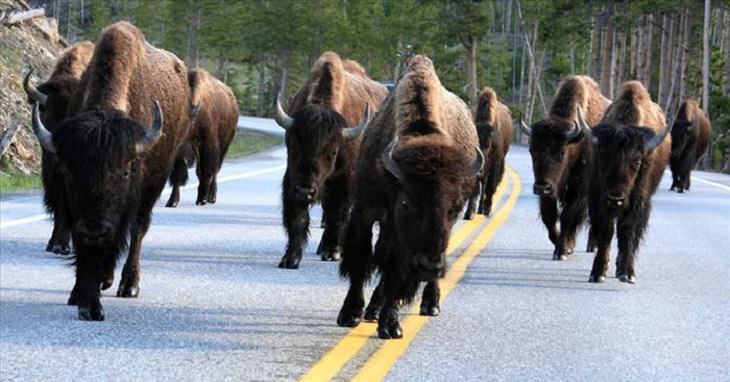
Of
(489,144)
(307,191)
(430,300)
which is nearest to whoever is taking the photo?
(430,300)

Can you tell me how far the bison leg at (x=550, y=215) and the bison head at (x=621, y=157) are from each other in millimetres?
1846

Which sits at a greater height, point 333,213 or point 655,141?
point 655,141

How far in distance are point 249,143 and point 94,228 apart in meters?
35.1

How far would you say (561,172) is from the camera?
13.1 m

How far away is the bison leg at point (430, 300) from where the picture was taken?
860 centimetres

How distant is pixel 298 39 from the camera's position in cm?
10238

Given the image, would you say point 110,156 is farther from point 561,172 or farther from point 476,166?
point 561,172

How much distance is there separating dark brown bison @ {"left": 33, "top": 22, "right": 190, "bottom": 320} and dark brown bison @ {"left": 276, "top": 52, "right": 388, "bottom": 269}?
4.62 feet

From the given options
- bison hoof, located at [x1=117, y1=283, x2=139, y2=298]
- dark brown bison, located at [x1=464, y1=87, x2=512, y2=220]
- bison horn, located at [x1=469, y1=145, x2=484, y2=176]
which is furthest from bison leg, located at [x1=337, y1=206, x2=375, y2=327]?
dark brown bison, located at [x1=464, y1=87, x2=512, y2=220]

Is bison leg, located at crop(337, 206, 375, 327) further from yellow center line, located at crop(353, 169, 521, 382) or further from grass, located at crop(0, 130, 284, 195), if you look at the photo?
grass, located at crop(0, 130, 284, 195)

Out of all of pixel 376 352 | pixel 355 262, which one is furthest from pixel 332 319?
pixel 376 352

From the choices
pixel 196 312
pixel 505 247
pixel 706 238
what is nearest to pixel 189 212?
pixel 505 247

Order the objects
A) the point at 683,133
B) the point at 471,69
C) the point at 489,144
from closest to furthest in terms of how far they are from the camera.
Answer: the point at 489,144 → the point at 683,133 → the point at 471,69

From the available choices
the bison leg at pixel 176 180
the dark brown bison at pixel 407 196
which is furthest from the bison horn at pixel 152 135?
the bison leg at pixel 176 180
